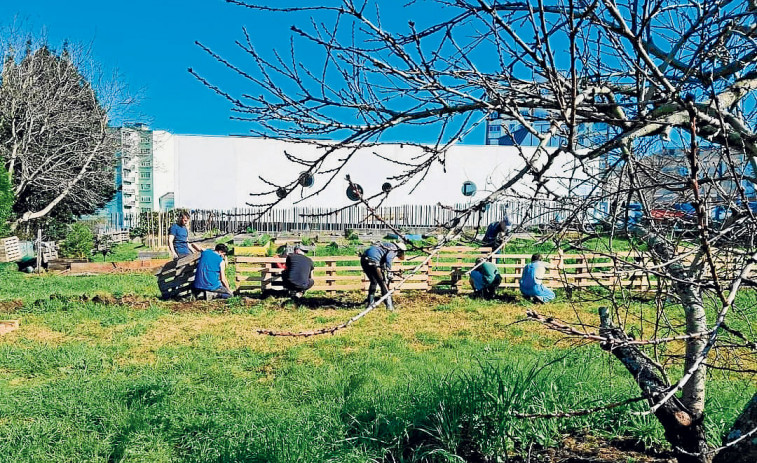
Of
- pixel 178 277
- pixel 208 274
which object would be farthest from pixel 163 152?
pixel 208 274

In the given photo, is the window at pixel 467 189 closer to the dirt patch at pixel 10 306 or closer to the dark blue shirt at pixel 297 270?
the dark blue shirt at pixel 297 270

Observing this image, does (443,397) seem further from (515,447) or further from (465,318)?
(465,318)

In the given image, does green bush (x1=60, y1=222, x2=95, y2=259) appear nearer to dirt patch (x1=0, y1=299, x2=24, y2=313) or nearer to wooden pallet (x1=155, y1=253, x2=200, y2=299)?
dirt patch (x1=0, y1=299, x2=24, y2=313)

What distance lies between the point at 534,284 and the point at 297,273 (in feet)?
14.5

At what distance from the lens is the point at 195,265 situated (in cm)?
1074

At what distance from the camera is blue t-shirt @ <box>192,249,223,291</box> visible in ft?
33.9

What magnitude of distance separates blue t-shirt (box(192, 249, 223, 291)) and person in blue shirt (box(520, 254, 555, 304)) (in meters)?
5.69

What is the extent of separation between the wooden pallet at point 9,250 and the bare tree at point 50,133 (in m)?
2.36

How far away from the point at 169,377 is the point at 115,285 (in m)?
8.10

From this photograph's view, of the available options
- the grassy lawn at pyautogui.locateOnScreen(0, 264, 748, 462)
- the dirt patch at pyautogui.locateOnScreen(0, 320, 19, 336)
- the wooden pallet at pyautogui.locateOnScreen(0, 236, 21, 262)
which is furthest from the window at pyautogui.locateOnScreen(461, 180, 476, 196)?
the dirt patch at pyautogui.locateOnScreen(0, 320, 19, 336)

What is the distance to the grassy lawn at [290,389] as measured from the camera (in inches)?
138

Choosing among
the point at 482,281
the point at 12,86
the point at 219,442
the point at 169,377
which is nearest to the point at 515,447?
the point at 219,442

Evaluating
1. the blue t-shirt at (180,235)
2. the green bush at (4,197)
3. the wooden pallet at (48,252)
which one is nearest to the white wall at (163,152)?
the wooden pallet at (48,252)

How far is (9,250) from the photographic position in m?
17.7
